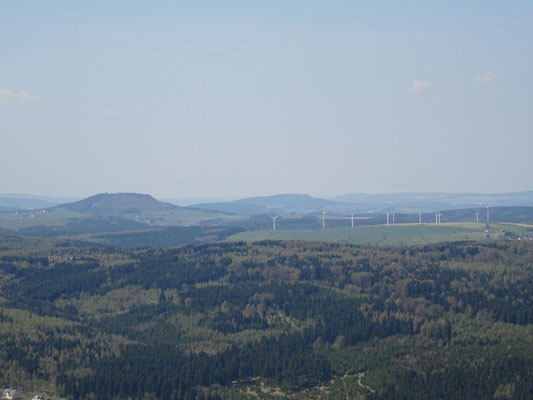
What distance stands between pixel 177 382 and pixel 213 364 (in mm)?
13698

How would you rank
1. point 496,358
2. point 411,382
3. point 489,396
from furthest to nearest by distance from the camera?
point 496,358 → point 411,382 → point 489,396

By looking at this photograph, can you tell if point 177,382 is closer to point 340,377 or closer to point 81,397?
point 81,397

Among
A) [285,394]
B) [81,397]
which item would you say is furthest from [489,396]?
[81,397]

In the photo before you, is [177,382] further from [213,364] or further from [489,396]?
[489,396]

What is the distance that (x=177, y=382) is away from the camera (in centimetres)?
17488

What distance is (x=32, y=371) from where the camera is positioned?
183m

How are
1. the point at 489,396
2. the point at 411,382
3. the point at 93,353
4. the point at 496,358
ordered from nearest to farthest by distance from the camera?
1. the point at 489,396
2. the point at 411,382
3. the point at 496,358
4. the point at 93,353

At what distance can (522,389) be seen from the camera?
16288cm

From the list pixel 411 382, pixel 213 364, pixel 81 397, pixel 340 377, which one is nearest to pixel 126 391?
pixel 81 397

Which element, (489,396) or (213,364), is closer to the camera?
(489,396)

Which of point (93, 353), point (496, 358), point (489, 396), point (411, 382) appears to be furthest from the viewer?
point (93, 353)

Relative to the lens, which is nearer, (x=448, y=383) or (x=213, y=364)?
(x=448, y=383)

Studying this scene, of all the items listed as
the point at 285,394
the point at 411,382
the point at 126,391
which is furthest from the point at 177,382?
the point at 411,382

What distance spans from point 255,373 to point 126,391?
1082 inches
